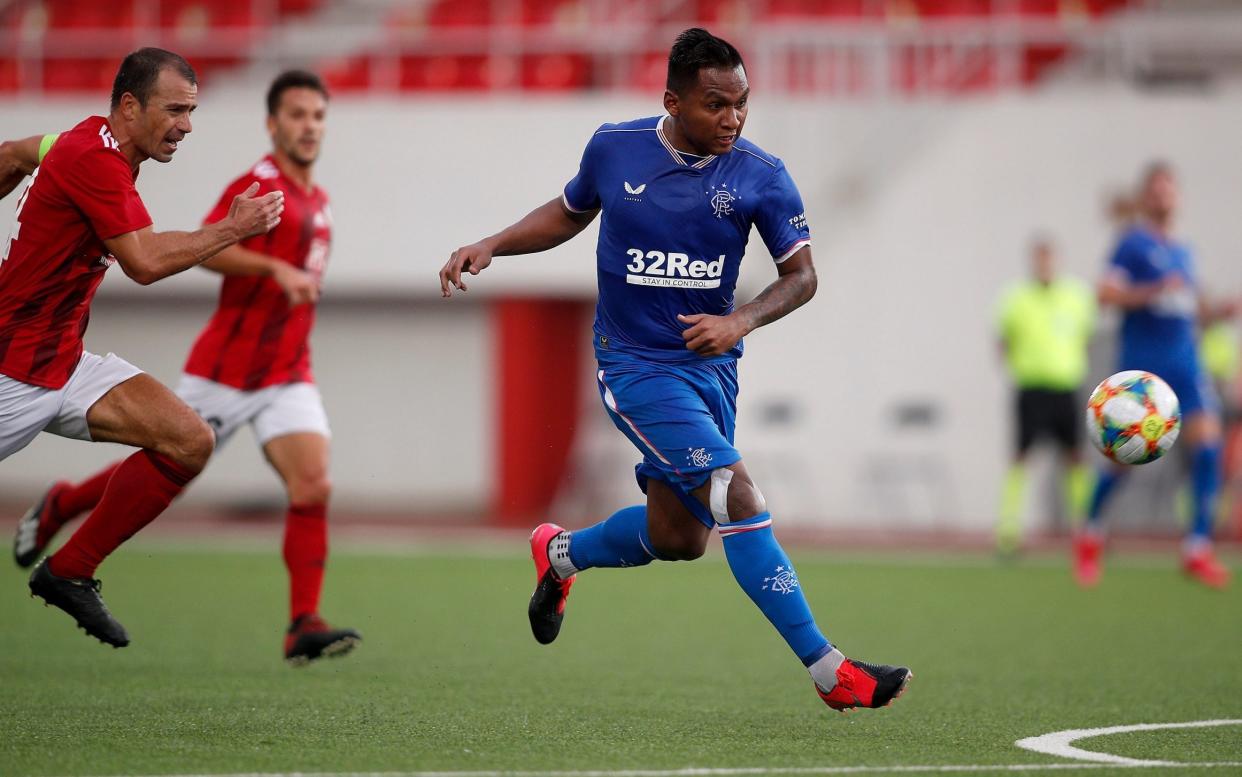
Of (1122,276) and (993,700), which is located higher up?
(1122,276)

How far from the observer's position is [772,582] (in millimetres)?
5707

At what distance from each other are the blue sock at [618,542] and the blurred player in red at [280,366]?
158 centimetres

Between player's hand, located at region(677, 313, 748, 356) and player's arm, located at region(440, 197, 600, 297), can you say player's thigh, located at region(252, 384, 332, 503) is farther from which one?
player's hand, located at region(677, 313, 748, 356)

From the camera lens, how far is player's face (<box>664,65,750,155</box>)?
574 cm

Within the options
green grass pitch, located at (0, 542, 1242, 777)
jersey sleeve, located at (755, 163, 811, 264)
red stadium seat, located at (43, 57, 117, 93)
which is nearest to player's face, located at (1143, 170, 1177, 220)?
green grass pitch, located at (0, 542, 1242, 777)

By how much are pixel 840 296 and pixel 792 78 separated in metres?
2.39

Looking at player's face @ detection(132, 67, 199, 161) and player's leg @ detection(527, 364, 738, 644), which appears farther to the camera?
player's face @ detection(132, 67, 199, 161)

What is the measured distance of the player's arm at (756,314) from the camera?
5.61 metres

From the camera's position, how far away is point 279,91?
775cm

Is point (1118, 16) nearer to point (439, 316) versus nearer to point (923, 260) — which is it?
point (923, 260)

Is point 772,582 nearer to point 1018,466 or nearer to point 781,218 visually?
point 781,218

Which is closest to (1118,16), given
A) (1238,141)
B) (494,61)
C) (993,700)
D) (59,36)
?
(1238,141)

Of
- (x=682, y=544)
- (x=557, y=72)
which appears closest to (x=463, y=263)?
(x=682, y=544)

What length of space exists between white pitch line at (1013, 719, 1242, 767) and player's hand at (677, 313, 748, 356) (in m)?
1.67
